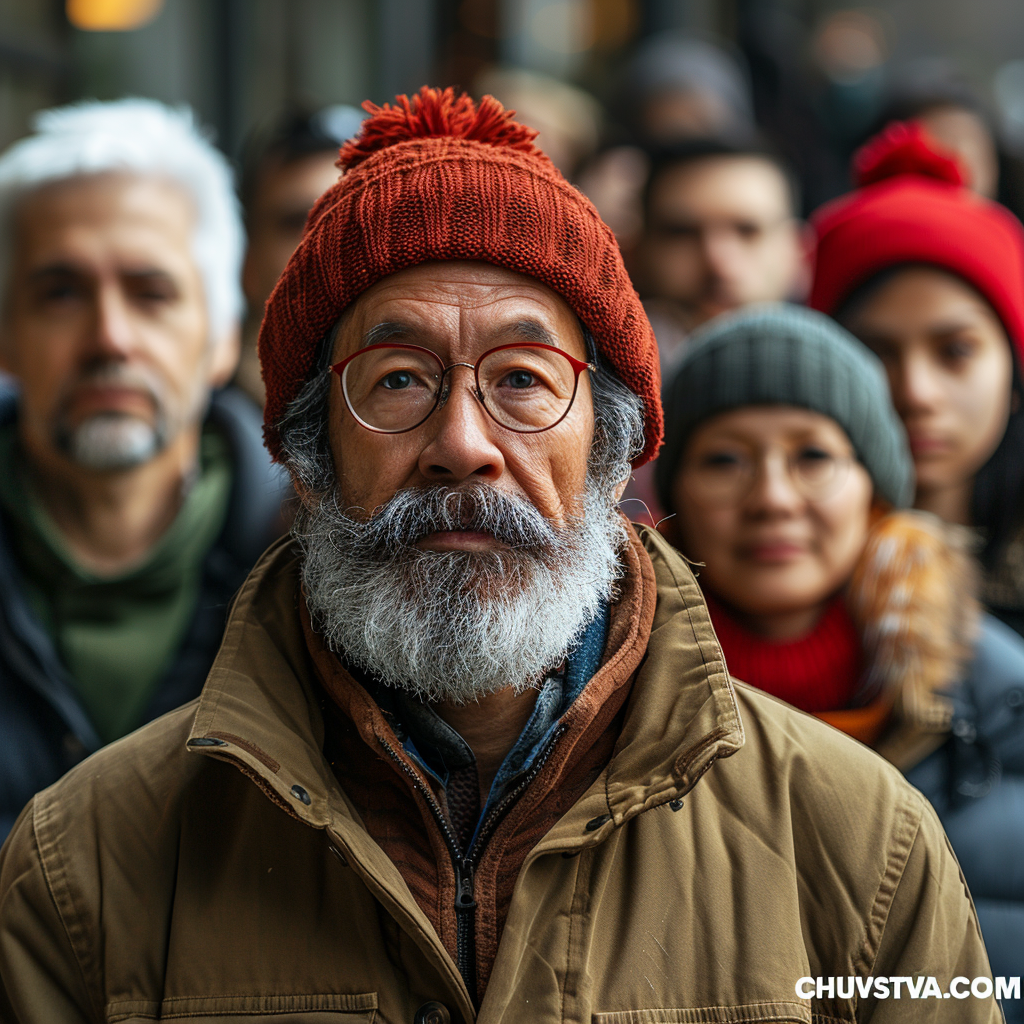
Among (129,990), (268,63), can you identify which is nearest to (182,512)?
(129,990)

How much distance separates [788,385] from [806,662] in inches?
27.8

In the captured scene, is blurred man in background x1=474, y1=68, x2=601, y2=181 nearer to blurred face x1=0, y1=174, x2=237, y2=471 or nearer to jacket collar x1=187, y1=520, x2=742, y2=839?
blurred face x1=0, y1=174, x2=237, y2=471

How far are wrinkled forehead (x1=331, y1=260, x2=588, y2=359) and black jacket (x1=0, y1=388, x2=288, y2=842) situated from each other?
0.66 meters

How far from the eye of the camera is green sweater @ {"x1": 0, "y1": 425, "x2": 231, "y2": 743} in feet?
11.1

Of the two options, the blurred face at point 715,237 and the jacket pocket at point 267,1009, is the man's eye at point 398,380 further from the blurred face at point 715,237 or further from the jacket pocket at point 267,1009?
the blurred face at point 715,237

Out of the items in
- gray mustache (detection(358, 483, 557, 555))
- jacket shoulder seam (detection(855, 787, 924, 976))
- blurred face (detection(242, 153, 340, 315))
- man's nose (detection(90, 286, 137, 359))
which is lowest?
jacket shoulder seam (detection(855, 787, 924, 976))

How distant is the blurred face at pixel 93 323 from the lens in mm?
3609

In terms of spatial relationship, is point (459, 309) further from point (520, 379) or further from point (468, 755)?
point (468, 755)

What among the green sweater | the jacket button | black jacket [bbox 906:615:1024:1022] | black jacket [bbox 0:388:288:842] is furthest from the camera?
the green sweater

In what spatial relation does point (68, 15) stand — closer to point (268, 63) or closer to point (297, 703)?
point (268, 63)

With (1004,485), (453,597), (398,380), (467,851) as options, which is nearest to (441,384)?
(398,380)

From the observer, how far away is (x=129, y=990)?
76.5 inches

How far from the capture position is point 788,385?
3.01 meters

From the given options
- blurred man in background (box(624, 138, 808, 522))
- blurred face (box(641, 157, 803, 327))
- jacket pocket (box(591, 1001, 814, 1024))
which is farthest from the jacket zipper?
blurred face (box(641, 157, 803, 327))
